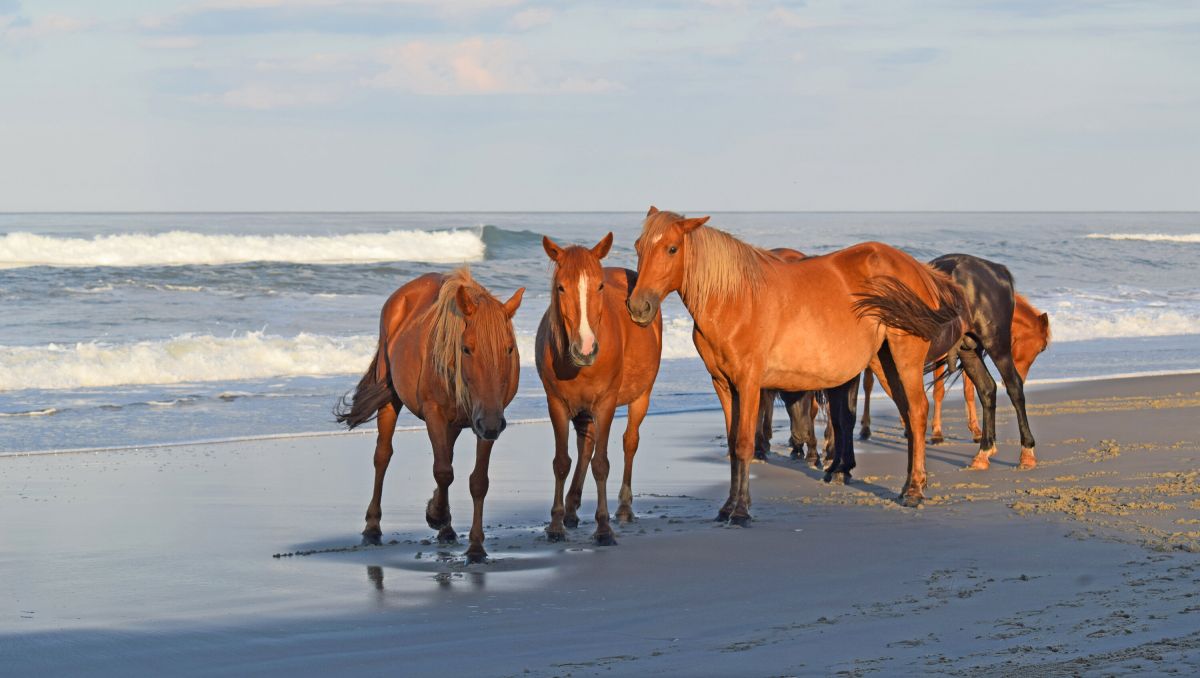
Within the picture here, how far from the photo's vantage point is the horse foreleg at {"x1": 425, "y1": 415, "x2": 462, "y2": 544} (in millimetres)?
6863

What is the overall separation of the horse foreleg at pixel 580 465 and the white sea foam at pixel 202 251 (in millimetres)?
29716

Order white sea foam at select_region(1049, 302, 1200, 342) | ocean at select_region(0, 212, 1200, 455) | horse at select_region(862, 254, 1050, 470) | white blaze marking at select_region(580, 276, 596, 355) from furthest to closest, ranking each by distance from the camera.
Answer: white sea foam at select_region(1049, 302, 1200, 342), ocean at select_region(0, 212, 1200, 455), horse at select_region(862, 254, 1050, 470), white blaze marking at select_region(580, 276, 596, 355)

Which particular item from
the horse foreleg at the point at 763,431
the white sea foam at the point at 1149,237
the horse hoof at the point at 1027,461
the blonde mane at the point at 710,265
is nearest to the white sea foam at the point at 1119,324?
the horse foreleg at the point at 763,431

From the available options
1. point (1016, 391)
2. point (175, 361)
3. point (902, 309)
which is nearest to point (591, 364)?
point (902, 309)

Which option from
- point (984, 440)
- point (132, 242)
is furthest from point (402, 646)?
point (132, 242)

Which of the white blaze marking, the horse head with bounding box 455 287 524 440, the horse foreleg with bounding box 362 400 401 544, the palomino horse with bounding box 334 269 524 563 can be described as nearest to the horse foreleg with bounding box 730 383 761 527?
the white blaze marking

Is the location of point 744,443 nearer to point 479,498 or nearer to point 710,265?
point 710,265

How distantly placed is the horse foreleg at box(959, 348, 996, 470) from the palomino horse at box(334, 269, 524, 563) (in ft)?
13.7

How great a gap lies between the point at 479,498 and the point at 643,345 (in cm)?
156

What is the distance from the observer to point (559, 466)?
23.9ft

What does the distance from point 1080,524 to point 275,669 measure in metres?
4.32

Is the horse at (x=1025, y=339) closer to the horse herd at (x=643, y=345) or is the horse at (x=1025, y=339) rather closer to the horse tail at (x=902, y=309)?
the horse herd at (x=643, y=345)

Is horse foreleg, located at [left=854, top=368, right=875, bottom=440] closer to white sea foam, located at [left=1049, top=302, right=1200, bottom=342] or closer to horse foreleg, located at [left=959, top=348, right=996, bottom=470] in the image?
horse foreleg, located at [left=959, top=348, right=996, bottom=470]

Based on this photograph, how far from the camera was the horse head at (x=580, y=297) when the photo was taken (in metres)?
6.84
